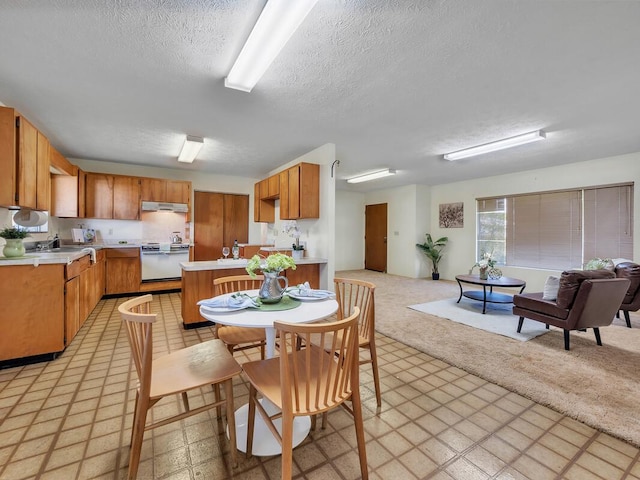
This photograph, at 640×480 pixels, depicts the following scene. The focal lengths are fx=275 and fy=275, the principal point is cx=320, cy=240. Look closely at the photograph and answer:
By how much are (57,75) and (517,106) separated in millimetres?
4358

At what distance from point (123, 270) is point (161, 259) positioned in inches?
24.7

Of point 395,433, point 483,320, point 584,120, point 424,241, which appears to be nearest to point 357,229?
point 424,241

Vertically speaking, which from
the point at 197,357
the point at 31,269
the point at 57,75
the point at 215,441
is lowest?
the point at 215,441

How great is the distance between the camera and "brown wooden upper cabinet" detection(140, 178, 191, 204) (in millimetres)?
5289

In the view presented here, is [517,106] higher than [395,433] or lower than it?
higher

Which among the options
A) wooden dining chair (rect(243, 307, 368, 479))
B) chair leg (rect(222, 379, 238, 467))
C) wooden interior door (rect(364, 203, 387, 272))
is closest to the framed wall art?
wooden interior door (rect(364, 203, 387, 272))

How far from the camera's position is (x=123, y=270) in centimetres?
501

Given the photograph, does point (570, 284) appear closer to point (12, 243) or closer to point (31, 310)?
point (31, 310)

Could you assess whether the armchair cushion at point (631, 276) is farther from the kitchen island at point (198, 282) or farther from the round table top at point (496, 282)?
the kitchen island at point (198, 282)

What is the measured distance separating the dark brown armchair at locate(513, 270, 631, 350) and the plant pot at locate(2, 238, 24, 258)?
216 inches

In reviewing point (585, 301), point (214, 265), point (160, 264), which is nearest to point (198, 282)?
point (214, 265)

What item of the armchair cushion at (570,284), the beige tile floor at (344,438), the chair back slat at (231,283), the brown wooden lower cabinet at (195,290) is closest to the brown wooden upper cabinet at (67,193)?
the brown wooden lower cabinet at (195,290)

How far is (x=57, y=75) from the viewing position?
2344 millimetres

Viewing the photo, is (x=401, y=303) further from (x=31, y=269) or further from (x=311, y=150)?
(x=31, y=269)
